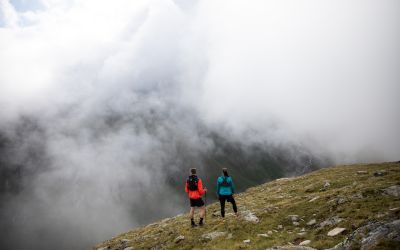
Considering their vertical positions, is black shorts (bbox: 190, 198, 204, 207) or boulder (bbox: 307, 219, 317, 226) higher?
black shorts (bbox: 190, 198, 204, 207)

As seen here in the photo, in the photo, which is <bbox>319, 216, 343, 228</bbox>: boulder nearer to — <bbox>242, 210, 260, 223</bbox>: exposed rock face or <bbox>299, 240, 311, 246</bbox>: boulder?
<bbox>299, 240, 311, 246</bbox>: boulder

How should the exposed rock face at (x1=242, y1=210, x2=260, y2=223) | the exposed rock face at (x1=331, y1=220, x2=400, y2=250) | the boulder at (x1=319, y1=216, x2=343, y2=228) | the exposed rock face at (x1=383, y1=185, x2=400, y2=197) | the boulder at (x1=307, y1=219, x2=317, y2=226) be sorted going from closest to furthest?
the exposed rock face at (x1=331, y1=220, x2=400, y2=250) < the boulder at (x1=319, y1=216, x2=343, y2=228) < the boulder at (x1=307, y1=219, x2=317, y2=226) < the exposed rock face at (x1=383, y1=185, x2=400, y2=197) < the exposed rock face at (x1=242, y1=210, x2=260, y2=223)

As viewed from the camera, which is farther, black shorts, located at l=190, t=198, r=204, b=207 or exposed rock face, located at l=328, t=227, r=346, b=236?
black shorts, located at l=190, t=198, r=204, b=207

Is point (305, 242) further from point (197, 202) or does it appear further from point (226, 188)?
point (197, 202)

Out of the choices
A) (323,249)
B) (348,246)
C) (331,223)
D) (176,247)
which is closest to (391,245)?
(348,246)

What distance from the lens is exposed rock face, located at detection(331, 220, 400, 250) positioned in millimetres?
14695

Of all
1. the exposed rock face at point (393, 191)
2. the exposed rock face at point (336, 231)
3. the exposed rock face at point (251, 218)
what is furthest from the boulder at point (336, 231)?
the exposed rock face at point (393, 191)

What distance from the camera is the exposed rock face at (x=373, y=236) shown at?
48.2 ft

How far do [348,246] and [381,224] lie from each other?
99.2 inches

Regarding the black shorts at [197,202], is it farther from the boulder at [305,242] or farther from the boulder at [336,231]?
the boulder at [336,231]

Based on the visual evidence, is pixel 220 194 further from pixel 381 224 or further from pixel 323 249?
pixel 381 224

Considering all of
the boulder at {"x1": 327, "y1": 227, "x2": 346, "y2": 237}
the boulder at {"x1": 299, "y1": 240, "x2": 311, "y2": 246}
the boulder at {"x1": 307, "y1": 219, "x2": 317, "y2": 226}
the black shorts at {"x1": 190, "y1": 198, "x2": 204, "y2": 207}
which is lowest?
the boulder at {"x1": 307, "y1": 219, "x2": 317, "y2": 226}

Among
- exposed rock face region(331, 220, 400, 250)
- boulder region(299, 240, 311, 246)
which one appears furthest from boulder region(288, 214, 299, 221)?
exposed rock face region(331, 220, 400, 250)

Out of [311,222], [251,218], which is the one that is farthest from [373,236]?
[251,218]
